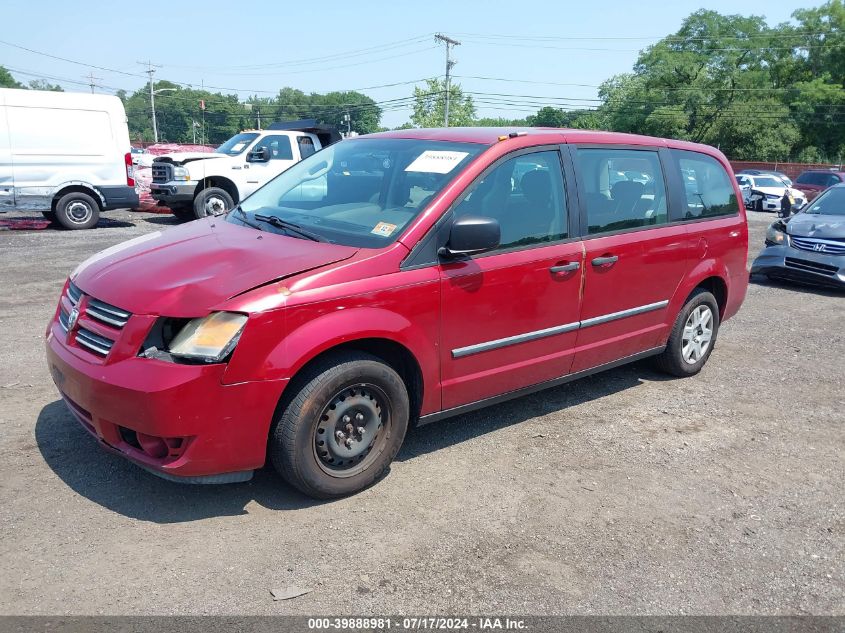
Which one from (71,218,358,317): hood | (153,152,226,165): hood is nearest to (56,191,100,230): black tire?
(153,152,226,165): hood

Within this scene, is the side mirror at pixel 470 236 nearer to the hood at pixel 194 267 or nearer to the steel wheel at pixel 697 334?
the hood at pixel 194 267

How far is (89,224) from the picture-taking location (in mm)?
13359

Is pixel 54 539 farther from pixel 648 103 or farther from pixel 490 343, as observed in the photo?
pixel 648 103

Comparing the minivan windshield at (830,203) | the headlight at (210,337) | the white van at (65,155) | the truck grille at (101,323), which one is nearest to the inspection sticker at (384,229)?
the headlight at (210,337)

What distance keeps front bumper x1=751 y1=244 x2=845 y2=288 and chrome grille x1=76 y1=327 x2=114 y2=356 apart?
912 centimetres

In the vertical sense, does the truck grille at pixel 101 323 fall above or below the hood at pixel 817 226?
above

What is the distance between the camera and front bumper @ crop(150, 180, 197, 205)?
1411 centimetres

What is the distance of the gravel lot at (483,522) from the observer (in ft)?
9.24

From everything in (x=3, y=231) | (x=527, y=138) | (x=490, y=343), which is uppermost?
(x=527, y=138)

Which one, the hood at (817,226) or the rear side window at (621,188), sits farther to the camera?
the hood at (817,226)

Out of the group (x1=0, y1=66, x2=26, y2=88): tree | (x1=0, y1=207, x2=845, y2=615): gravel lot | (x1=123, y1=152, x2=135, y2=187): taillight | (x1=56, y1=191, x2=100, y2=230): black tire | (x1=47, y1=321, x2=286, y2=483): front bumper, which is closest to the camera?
(x1=0, y1=207, x2=845, y2=615): gravel lot

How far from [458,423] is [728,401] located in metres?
2.18

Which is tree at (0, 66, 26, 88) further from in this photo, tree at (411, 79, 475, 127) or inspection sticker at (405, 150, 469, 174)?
inspection sticker at (405, 150, 469, 174)

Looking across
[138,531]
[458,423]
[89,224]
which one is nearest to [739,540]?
[458,423]
